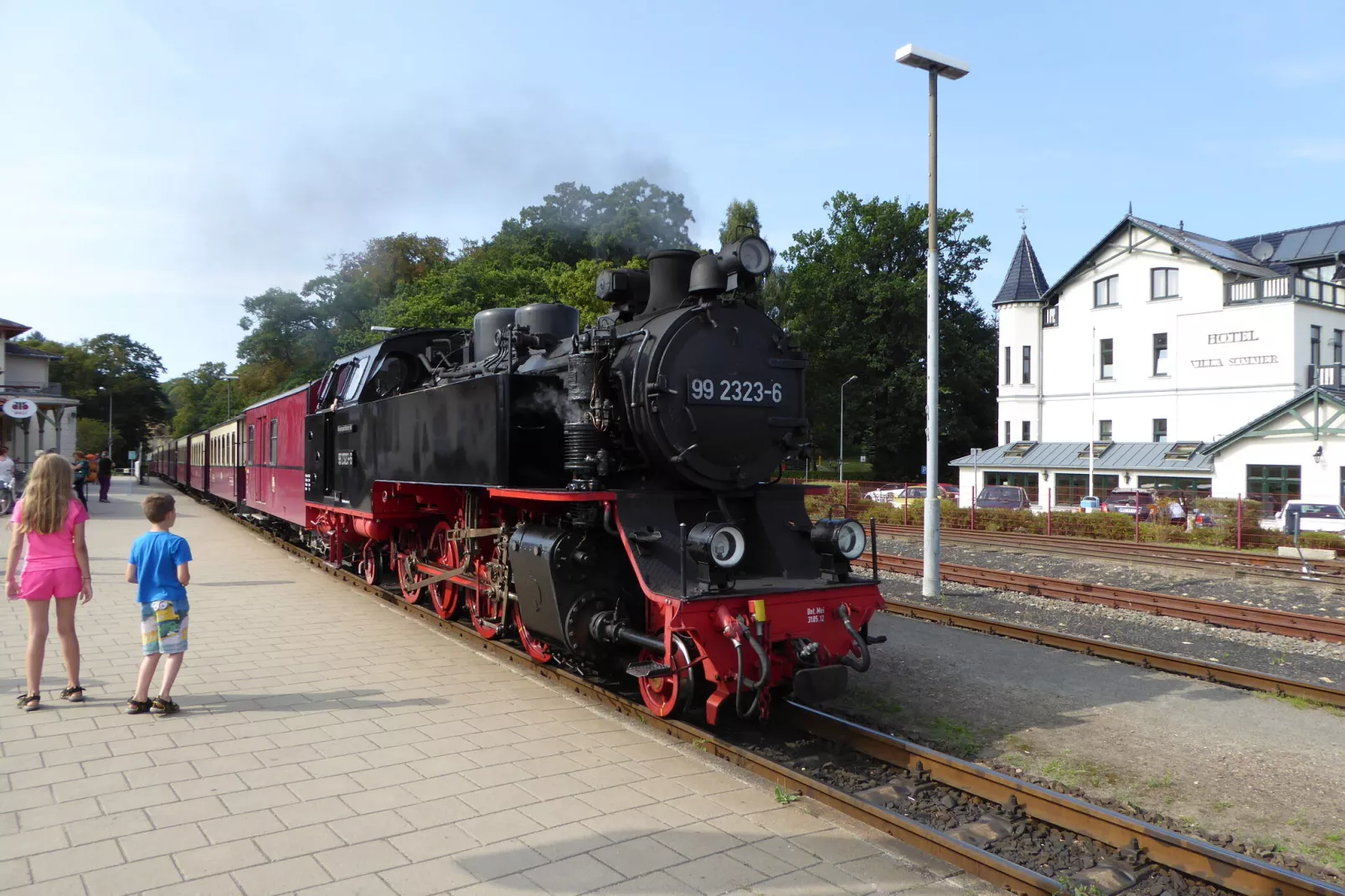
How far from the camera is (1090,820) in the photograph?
4.10 m

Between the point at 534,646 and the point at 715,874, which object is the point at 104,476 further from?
the point at 715,874

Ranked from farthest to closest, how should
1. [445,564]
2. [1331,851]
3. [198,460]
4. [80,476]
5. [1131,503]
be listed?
[198,460], [1131,503], [80,476], [445,564], [1331,851]

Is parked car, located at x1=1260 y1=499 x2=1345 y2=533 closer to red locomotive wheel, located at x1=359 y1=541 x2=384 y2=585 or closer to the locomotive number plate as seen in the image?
the locomotive number plate

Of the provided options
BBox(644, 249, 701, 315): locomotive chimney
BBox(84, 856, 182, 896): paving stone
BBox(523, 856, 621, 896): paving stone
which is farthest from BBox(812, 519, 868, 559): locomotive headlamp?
BBox(84, 856, 182, 896): paving stone

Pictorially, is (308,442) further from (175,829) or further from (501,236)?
(501,236)

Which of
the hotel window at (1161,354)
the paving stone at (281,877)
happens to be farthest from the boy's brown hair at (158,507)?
the hotel window at (1161,354)

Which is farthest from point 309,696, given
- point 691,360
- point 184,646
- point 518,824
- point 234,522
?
point 234,522

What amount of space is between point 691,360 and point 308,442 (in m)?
7.87

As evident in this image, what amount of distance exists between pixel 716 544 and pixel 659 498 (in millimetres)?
670

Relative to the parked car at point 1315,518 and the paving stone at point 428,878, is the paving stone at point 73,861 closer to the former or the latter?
the paving stone at point 428,878

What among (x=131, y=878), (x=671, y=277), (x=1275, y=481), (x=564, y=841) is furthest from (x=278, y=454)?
(x=1275, y=481)

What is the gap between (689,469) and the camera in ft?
19.6

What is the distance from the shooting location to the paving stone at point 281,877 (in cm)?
343

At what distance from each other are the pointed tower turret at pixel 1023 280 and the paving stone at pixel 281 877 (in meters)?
37.8
